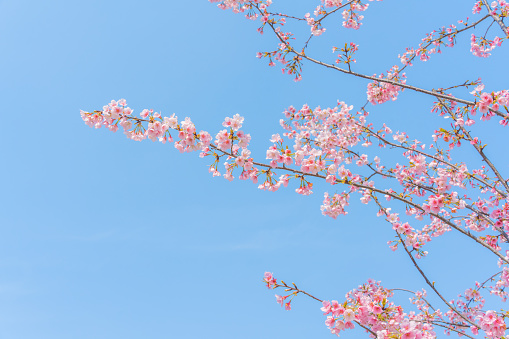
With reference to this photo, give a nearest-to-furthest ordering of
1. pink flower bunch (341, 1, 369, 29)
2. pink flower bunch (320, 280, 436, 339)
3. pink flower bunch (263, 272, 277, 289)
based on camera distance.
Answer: pink flower bunch (320, 280, 436, 339) → pink flower bunch (263, 272, 277, 289) → pink flower bunch (341, 1, 369, 29)

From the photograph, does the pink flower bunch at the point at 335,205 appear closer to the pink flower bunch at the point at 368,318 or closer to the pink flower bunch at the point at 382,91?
the pink flower bunch at the point at 368,318

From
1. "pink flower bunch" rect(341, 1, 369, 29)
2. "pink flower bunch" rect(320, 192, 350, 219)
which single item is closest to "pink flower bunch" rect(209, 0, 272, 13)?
"pink flower bunch" rect(341, 1, 369, 29)

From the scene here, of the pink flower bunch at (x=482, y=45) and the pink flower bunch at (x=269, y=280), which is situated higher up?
the pink flower bunch at (x=482, y=45)

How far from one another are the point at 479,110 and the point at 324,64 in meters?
2.31

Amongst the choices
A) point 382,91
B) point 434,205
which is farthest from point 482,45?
point 434,205

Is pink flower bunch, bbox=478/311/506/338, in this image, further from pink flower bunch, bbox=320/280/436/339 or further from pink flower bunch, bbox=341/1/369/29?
pink flower bunch, bbox=341/1/369/29

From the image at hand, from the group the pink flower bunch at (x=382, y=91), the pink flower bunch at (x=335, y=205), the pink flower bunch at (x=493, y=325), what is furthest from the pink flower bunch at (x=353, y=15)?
the pink flower bunch at (x=493, y=325)

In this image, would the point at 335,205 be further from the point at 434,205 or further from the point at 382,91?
the point at 382,91

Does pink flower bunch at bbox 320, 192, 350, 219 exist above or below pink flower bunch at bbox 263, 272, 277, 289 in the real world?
above

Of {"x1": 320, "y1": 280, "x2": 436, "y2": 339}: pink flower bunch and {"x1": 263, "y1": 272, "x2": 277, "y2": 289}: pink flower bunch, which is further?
{"x1": 263, "y1": 272, "x2": 277, "y2": 289}: pink flower bunch

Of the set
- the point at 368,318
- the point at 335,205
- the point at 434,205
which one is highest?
A: the point at 335,205

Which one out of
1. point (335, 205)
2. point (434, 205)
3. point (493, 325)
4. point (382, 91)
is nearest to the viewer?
point (493, 325)

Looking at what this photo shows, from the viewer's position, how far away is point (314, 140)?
272 inches

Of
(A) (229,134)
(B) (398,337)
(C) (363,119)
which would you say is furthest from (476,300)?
(A) (229,134)
